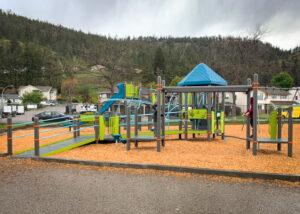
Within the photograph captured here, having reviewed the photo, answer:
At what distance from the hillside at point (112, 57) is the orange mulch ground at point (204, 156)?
76.4ft

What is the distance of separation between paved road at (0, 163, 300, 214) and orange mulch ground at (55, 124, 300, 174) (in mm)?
A: 1346

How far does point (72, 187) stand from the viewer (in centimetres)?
550

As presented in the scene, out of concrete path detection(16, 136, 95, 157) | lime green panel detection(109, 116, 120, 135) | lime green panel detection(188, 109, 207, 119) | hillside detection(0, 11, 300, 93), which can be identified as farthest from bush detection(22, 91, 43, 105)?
lime green panel detection(188, 109, 207, 119)

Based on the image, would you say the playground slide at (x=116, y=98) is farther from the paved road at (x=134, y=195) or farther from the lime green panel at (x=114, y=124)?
the paved road at (x=134, y=195)

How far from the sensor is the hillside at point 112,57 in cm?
3697

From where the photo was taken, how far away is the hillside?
36969 mm

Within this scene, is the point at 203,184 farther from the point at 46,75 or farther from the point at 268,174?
the point at 46,75

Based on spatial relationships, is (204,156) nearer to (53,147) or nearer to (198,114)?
(198,114)

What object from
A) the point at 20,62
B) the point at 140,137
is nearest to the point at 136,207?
the point at 140,137

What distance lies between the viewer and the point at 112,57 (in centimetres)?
3350

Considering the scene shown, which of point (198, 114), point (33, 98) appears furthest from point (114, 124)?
point (33, 98)

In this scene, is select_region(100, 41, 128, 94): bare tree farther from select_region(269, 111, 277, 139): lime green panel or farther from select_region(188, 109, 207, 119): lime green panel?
select_region(269, 111, 277, 139): lime green panel

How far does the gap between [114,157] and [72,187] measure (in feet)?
9.56

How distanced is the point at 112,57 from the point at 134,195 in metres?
29.6
